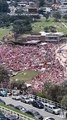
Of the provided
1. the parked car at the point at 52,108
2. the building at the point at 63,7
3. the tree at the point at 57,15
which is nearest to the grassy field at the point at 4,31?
the tree at the point at 57,15

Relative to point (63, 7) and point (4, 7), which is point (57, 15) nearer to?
point (4, 7)

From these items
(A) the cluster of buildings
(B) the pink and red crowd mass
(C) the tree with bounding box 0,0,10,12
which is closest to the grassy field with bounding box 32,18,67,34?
(A) the cluster of buildings

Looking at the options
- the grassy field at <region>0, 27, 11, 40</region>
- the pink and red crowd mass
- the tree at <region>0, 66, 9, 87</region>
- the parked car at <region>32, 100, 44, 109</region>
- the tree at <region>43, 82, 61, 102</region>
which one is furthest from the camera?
the grassy field at <region>0, 27, 11, 40</region>

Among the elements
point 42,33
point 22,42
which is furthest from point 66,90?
point 42,33

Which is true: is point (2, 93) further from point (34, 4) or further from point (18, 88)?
point (34, 4)

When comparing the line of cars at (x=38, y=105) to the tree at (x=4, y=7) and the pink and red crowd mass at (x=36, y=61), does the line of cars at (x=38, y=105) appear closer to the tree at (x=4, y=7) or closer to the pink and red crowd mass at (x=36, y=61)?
the pink and red crowd mass at (x=36, y=61)

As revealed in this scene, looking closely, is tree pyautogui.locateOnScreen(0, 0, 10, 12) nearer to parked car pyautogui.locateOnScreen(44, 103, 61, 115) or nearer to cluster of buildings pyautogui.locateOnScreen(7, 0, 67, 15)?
cluster of buildings pyautogui.locateOnScreen(7, 0, 67, 15)
